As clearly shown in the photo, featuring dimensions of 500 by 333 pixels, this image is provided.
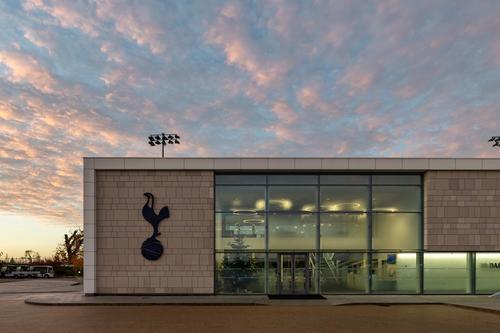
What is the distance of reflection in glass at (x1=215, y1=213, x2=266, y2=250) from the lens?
20.1 meters

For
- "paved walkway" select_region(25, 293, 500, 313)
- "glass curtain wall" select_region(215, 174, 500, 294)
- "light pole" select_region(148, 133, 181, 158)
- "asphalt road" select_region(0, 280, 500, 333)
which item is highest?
"light pole" select_region(148, 133, 181, 158)

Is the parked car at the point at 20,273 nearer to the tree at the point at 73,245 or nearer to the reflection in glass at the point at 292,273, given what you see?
the tree at the point at 73,245

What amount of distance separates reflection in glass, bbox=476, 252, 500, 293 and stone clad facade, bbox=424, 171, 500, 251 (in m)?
0.79

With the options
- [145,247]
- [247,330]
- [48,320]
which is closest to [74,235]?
[145,247]

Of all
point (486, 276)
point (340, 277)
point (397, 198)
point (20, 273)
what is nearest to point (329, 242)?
point (340, 277)

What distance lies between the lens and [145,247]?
64.2 feet

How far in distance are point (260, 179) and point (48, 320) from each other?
36.6 feet

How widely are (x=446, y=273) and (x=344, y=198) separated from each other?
632cm

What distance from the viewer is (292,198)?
67.1 feet

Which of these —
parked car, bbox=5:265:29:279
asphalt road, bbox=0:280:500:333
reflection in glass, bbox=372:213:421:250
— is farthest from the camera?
parked car, bbox=5:265:29:279

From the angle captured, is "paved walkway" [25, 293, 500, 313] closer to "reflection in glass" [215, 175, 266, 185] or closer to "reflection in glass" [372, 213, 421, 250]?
"reflection in glass" [372, 213, 421, 250]

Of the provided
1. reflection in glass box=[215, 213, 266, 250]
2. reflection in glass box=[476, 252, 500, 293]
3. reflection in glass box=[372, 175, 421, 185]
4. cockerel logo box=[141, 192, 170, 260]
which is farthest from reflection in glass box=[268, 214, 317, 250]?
reflection in glass box=[476, 252, 500, 293]

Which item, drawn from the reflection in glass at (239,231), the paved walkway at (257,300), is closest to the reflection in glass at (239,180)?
the reflection in glass at (239,231)

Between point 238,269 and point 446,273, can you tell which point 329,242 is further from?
point 446,273
